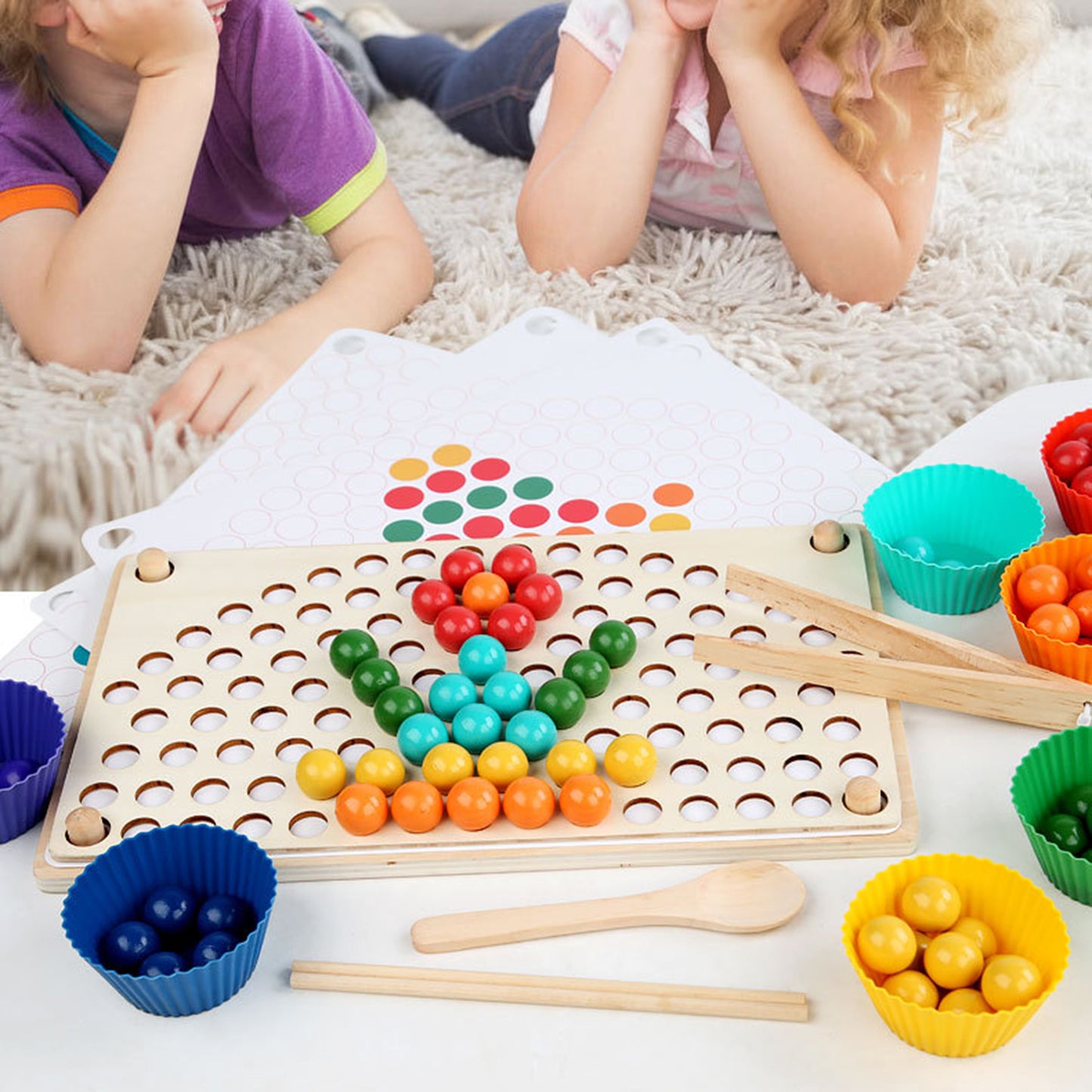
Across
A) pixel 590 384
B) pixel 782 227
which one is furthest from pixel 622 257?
pixel 590 384

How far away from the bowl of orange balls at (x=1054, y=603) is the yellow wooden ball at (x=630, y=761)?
159 mm

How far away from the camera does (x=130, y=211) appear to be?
922 millimetres

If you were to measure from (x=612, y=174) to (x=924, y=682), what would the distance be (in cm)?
59

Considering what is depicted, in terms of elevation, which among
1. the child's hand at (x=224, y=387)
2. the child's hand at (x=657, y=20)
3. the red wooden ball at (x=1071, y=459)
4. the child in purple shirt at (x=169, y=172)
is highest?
the child's hand at (x=657, y=20)

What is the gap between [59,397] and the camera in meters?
0.89

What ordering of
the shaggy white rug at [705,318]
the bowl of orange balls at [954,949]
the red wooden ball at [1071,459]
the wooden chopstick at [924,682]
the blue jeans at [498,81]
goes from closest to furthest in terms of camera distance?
1. the bowl of orange balls at [954,949]
2. the wooden chopstick at [924,682]
3. the red wooden ball at [1071,459]
4. the shaggy white rug at [705,318]
5. the blue jeans at [498,81]

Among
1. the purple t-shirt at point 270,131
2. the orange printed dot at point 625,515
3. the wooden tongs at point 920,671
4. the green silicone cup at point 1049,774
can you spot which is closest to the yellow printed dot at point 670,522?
the orange printed dot at point 625,515

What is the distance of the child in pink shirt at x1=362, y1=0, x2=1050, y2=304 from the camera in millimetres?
935

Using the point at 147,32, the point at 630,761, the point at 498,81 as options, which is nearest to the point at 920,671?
the point at 630,761

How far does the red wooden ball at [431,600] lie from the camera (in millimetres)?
574

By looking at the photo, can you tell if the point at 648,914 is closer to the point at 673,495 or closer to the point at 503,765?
the point at 503,765

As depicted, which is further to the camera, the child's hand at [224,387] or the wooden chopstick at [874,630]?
the child's hand at [224,387]

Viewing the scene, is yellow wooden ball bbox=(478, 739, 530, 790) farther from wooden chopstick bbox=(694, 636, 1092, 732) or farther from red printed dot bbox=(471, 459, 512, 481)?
red printed dot bbox=(471, 459, 512, 481)

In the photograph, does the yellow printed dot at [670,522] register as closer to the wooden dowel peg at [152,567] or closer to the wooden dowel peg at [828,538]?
the wooden dowel peg at [828,538]
